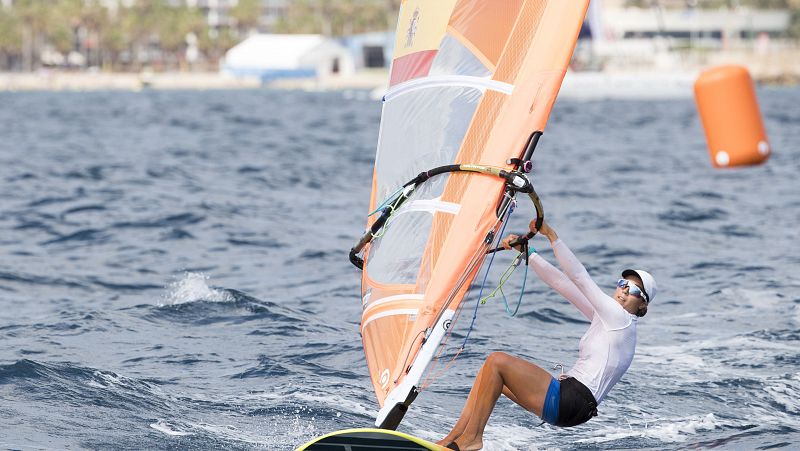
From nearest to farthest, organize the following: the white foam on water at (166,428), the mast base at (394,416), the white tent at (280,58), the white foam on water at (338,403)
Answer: the mast base at (394,416) → the white foam on water at (166,428) → the white foam on water at (338,403) → the white tent at (280,58)

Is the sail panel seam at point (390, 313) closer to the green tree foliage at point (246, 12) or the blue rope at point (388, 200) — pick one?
the blue rope at point (388, 200)

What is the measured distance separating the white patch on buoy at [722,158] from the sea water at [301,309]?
182 centimetres

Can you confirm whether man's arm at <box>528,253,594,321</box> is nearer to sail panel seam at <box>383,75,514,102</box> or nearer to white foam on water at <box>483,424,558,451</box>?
white foam on water at <box>483,424,558,451</box>

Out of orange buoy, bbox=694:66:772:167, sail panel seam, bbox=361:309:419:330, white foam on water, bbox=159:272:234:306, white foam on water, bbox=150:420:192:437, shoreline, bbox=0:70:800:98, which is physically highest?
orange buoy, bbox=694:66:772:167

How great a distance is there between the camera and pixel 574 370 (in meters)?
6.99

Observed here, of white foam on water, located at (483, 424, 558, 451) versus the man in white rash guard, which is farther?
white foam on water, located at (483, 424, 558, 451)

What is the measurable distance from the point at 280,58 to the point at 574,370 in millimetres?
98838

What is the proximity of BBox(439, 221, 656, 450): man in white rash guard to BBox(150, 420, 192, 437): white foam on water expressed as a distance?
1.99 metres

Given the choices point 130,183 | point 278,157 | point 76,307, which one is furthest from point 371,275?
point 278,157

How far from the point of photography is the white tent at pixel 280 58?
339ft

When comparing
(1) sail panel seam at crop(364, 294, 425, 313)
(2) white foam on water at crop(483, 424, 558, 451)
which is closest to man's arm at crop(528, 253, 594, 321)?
(1) sail panel seam at crop(364, 294, 425, 313)

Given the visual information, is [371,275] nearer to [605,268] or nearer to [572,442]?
[572,442]

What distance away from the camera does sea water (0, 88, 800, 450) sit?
26.6ft

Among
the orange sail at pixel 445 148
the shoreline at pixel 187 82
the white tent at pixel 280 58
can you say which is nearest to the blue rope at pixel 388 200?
the orange sail at pixel 445 148
